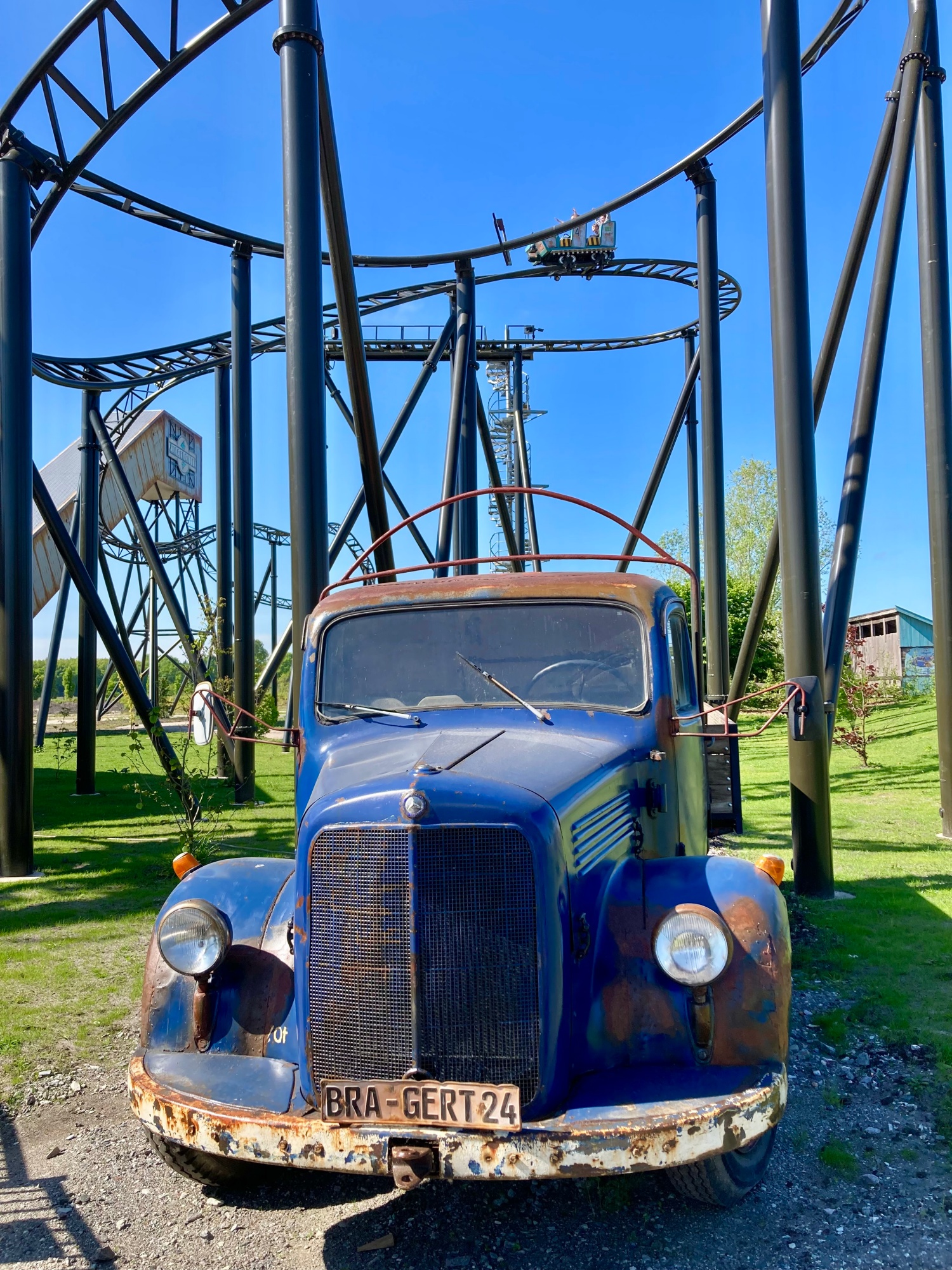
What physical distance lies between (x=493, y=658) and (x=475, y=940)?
1452 millimetres

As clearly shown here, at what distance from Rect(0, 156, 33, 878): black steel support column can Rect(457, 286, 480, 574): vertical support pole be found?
248 inches

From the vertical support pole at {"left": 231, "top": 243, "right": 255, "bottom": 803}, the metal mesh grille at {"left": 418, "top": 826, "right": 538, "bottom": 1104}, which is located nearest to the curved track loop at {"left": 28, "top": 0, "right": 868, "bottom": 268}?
the vertical support pole at {"left": 231, "top": 243, "right": 255, "bottom": 803}

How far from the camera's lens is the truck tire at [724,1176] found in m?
3.21

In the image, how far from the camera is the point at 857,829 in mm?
10055

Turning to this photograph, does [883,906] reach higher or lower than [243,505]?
lower

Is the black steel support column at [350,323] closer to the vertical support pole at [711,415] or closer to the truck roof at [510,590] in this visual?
the truck roof at [510,590]

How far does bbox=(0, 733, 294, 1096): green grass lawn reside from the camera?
532 centimetres

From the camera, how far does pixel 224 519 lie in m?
15.6

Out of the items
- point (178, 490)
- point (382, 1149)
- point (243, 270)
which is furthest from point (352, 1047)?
point (178, 490)

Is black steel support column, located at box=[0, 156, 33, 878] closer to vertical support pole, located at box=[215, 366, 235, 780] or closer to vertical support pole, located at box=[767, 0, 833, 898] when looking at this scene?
vertical support pole, located at box=[215, 366, 235, 780]

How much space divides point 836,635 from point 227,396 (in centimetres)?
1238

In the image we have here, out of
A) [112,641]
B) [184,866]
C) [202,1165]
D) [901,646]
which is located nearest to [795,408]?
[184,866]

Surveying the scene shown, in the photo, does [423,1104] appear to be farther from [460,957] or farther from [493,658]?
[493,658]

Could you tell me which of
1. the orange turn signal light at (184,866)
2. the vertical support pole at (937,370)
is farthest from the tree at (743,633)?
the orange turn signal light at (184,866)
